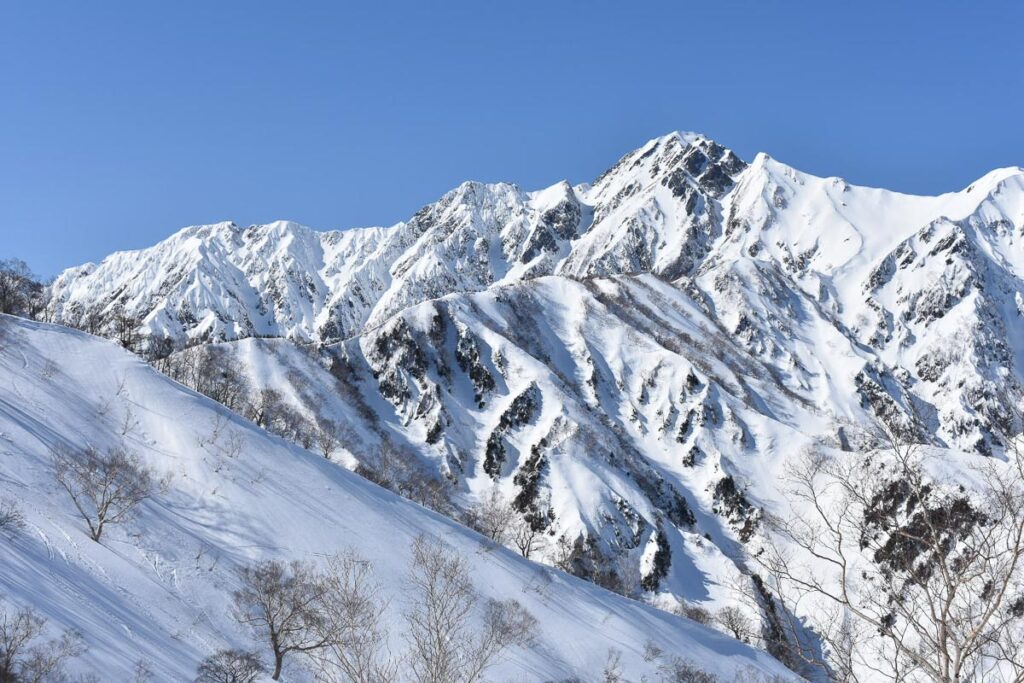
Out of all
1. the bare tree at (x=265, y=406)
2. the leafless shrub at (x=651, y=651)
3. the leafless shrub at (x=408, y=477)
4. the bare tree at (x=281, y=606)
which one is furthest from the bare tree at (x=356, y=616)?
the bare tree at (x=265, y=406)

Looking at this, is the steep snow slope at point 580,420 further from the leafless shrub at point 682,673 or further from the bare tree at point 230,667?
the bare tree at point 230,667

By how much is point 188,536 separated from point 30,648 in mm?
20648

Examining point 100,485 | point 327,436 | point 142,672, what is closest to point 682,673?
point 142,672

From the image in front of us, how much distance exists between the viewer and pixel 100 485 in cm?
4359

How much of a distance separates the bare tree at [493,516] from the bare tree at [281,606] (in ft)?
179

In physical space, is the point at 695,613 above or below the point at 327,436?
above

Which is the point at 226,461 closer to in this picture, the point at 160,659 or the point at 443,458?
the point at 160,659

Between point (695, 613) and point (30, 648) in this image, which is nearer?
point (30, 648)

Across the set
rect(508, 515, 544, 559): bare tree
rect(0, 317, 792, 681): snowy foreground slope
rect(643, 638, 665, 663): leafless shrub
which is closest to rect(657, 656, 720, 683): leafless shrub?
rect(643, 638, 665, 663): leafless shrub

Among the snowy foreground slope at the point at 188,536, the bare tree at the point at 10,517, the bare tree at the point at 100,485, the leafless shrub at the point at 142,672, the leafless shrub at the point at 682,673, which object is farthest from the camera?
the leafless shrub at the point at 682,673

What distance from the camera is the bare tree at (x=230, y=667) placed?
30953 millimetres

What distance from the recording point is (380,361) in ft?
477

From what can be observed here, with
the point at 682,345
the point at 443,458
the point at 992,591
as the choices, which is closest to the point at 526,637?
the point at 992,591

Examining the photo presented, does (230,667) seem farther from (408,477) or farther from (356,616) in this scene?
(408,477)
